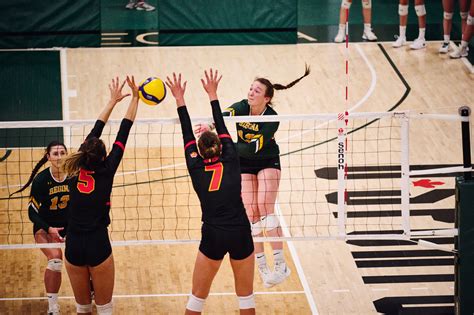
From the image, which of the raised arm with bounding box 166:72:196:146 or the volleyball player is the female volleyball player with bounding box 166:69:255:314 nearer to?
the raised arm with bounding box 166:72:196:146

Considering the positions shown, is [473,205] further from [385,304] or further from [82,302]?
[82,302]

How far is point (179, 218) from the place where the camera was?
14.0m

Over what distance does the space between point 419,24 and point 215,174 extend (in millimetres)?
12415

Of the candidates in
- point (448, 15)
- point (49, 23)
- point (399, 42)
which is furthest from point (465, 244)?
point (49, 23)

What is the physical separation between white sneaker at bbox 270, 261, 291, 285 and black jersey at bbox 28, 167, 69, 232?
2.51 metres

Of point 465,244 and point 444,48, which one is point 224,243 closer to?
point 465,244

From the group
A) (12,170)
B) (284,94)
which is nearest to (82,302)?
(12,170)

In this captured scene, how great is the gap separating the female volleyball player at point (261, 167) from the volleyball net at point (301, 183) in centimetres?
48

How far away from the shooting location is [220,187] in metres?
9.70

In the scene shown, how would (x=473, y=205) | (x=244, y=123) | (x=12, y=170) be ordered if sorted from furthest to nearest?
(x=12, y=170) → (x=244, y=123) → (x=473, y=205)

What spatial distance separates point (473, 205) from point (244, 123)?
2719 millimetres

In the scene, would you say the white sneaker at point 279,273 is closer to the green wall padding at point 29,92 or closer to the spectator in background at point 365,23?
the green wall padding at point 29,92

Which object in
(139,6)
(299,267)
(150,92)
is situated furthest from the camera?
(139,6)

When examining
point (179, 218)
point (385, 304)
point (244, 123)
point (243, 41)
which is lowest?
point (385, 304)
